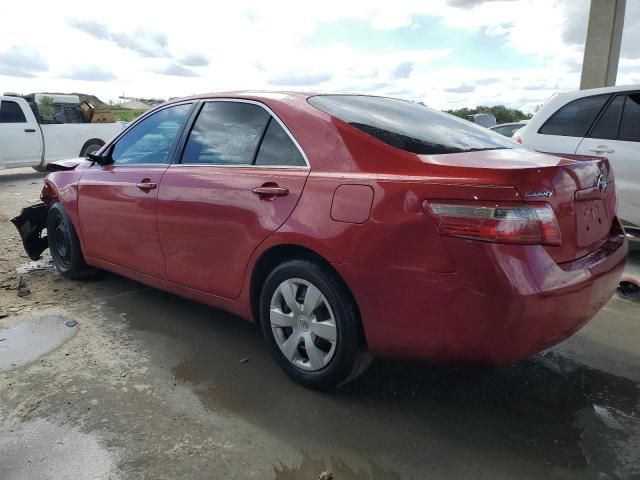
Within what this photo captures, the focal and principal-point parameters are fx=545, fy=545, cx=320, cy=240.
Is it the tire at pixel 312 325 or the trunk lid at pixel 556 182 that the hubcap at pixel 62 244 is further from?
the trunk lid at pixel 556 182

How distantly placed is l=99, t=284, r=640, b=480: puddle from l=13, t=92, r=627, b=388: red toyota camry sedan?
0.23 metres

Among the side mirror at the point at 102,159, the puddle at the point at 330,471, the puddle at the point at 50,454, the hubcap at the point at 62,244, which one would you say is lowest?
the puddle at the point at 330,471

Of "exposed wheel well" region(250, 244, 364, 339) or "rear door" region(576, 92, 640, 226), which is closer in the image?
"exposed wheel well" region(250, 244, 364, 339)

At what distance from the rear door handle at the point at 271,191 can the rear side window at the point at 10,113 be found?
1107 centimetres

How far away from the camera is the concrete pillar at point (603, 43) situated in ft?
47.5

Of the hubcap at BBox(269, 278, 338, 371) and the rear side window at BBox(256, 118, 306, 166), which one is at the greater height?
the rear side window at BBox(256, 118, 306, 166)

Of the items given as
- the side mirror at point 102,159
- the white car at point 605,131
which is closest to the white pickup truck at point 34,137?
the side mirror at point 102,159

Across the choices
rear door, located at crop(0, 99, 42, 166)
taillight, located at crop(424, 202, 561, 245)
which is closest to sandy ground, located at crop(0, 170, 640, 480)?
taillight, located at crop(424, 202, 561, 245)

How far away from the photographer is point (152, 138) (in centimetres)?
394

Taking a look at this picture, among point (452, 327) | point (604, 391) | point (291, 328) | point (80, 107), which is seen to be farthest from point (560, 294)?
point (80, 107)

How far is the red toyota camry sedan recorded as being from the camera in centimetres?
223

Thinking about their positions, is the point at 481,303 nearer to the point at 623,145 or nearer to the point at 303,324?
the point at 303,324

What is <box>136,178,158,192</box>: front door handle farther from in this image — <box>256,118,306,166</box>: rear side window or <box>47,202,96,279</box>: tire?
<box>47,202,96,279</box>: tire

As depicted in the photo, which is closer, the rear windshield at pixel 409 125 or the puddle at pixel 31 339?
the rear windshield at pixel 409 125
